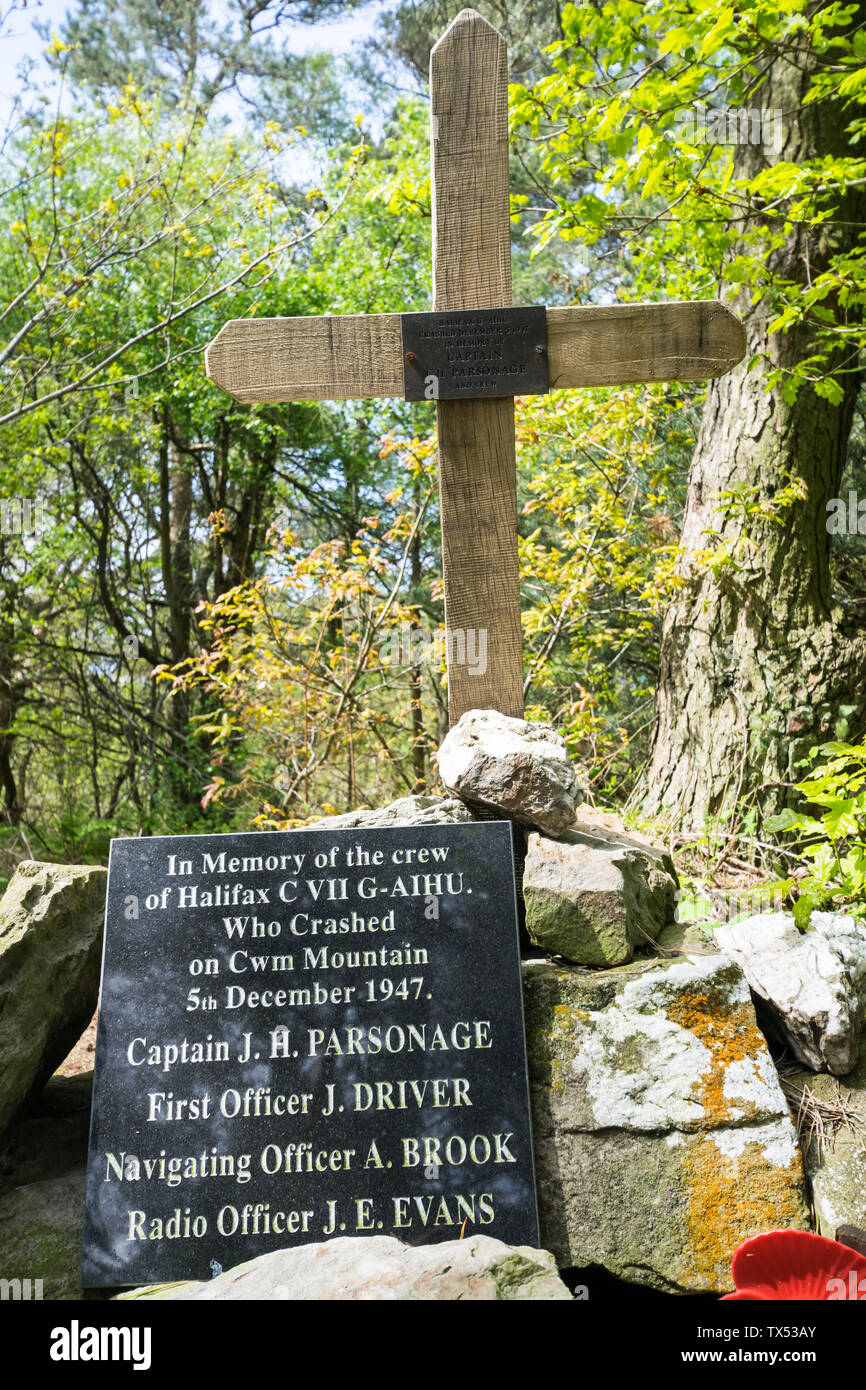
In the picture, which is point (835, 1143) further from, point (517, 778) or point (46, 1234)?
point (46, 1234)

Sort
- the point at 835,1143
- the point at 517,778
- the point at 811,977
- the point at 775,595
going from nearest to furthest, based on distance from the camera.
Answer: the point at 835,1143 → the point at 811,977 → the point at 517,778 → the point at 775,595

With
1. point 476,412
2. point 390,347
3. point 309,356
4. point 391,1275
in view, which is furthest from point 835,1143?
point 309,356

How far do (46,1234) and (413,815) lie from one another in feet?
5.17

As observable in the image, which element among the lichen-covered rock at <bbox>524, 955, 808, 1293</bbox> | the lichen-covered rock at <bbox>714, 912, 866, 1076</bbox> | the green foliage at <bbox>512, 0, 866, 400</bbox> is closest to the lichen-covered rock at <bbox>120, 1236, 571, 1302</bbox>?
the lichen-covered rock at <bbox>524, 955, 808, 1293</bbox>

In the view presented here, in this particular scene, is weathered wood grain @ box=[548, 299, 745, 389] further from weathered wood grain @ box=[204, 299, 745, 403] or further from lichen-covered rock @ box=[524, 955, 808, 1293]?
lichen-covered rock @ box=[524, 955, 808, 1293]

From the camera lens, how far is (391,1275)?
7.23ft

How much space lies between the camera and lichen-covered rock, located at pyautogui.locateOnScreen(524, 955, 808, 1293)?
2.60m

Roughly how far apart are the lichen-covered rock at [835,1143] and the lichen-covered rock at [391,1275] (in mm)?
862

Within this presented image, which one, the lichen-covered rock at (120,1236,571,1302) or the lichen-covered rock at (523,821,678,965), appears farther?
the lichen-covered rock at (523,821,678,965)

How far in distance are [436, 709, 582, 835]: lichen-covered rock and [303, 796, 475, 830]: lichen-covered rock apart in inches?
2.3

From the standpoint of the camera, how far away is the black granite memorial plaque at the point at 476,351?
137 inches
